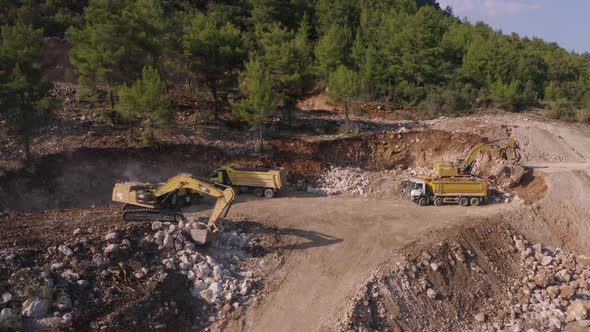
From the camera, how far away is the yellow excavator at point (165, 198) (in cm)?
1759

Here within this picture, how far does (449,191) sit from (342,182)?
18.7ft

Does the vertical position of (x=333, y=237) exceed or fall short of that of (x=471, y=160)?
it falls short

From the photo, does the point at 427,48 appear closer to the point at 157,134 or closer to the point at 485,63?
the point at 485,63

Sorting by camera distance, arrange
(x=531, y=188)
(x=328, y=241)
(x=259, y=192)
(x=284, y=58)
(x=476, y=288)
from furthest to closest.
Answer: (x=284, y=58) < (x=531, y=188) < (x=259, y=192) < (x=328, y=241) < (x=476, y=288)

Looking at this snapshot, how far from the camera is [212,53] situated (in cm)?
2916

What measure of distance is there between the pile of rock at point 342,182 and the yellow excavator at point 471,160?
3891 mm

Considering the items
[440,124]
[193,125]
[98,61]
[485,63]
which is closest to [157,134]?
[193,125]

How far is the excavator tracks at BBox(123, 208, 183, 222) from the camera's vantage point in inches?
714

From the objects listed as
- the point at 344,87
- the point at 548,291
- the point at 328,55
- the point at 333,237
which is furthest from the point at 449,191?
the point at 328,55

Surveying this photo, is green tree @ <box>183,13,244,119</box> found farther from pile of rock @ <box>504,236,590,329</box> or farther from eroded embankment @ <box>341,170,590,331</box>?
pile of rock @ <box>504,236,590,329</box>

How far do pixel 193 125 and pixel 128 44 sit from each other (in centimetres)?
603

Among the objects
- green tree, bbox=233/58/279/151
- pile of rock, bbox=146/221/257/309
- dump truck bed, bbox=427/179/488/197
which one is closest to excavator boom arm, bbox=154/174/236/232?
pile of rock, bbox=146/221/257/309

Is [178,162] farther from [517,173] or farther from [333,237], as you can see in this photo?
[517,173]

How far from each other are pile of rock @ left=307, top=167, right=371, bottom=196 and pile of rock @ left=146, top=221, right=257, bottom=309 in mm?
8672
